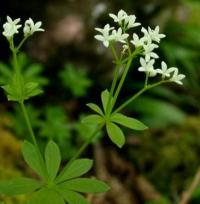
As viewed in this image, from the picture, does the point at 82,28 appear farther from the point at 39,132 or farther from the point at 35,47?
the point at 39,132

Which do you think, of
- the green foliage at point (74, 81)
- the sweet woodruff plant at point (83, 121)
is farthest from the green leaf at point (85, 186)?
the green foliage at point (74, 81)

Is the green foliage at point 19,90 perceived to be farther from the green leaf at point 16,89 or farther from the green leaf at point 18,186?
the green leaf at point 18,186

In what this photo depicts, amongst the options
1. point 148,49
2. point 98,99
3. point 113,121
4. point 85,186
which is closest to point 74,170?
point 85,186

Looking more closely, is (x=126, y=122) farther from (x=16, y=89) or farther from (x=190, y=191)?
(x=190, y=191)

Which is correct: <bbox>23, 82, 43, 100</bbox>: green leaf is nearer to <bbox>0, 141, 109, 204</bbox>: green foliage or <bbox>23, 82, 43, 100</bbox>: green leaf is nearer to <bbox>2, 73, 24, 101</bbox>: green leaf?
<bbox>2, 73, 24, 101</bbox>: green leaf

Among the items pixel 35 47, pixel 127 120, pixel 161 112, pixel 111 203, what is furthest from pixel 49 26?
pixel 127 120

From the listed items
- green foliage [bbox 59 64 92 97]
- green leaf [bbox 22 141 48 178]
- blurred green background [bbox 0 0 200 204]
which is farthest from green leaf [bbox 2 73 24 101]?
green foliage [bbox 59 64 92 97]
